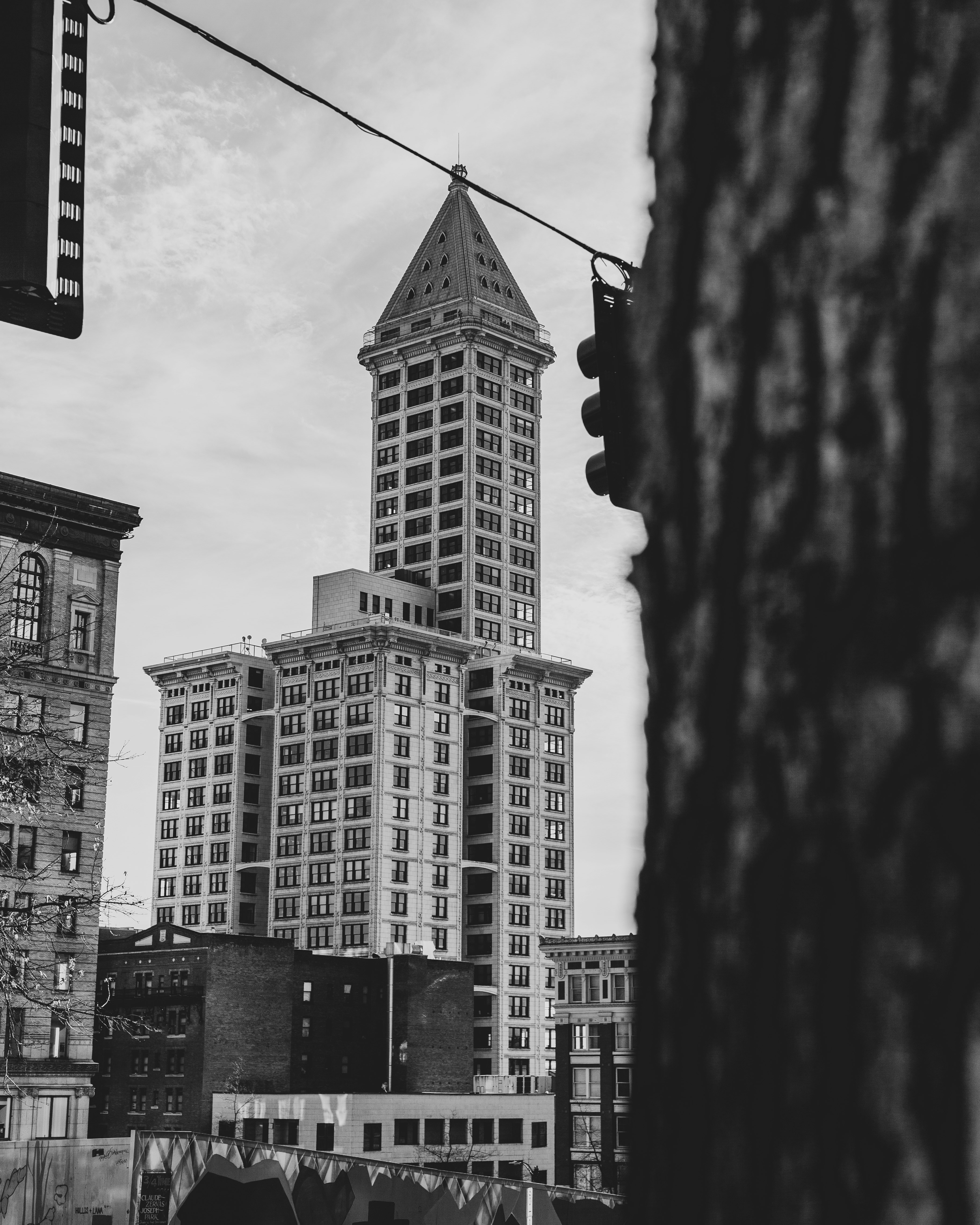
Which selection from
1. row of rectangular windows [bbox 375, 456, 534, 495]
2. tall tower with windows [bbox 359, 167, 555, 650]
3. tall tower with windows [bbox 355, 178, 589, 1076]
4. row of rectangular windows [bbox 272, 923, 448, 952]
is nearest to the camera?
row of rectangular windows [bbox 272, 923, 448, 952]

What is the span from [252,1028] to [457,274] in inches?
2727

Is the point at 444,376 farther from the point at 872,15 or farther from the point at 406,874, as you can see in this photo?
the point at 872,15

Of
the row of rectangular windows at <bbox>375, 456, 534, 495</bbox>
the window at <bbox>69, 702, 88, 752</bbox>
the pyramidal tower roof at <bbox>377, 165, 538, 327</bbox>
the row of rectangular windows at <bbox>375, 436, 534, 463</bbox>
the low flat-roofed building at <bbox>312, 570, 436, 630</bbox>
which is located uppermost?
the pyramidal tower roof at <bbox>377, 165, 538, 327</bbox>

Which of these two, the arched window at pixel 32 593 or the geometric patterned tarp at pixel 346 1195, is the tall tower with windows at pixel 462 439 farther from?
the geometric patterned tarp at pixel 346 1195

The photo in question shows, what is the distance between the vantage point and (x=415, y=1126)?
89.8 m

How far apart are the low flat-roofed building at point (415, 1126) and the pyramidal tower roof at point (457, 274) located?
6503cm

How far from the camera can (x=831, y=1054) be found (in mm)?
1076

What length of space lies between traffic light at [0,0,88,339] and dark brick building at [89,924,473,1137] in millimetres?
69377

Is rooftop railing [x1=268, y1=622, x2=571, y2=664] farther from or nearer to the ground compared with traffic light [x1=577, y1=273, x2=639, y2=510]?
farther from the ground

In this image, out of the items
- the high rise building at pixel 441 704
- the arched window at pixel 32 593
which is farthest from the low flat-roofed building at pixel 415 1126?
the arched window at pixel 32 593

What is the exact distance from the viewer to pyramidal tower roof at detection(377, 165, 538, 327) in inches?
5094

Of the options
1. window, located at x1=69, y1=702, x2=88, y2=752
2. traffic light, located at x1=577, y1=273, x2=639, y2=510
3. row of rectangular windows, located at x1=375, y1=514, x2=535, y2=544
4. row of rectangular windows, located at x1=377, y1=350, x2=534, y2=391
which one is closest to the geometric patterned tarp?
traffic light, located at x1=577, y1=273, x2=639, y2=510

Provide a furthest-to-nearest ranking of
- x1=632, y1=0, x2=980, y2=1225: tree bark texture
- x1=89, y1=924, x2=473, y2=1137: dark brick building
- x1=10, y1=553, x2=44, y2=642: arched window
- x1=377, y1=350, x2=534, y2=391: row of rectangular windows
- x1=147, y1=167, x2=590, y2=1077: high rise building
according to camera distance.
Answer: x1=377, y1=350, x2=534, y2=391: row of rectangular windows, x1=147, y1=167, x2=590, y2=1077: high rise building, x1=89, y1=924, x2=473, y2=1137: dark brick building, x1=10, y1=553, x2=44, y2=642: arched window, x1=632, y1=0, x2=980, y2=1225: tree bark texture

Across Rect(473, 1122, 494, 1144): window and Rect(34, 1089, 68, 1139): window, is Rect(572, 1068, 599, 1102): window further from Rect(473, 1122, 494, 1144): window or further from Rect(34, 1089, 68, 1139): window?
Rect(34, 1089, 68, 1139): window
